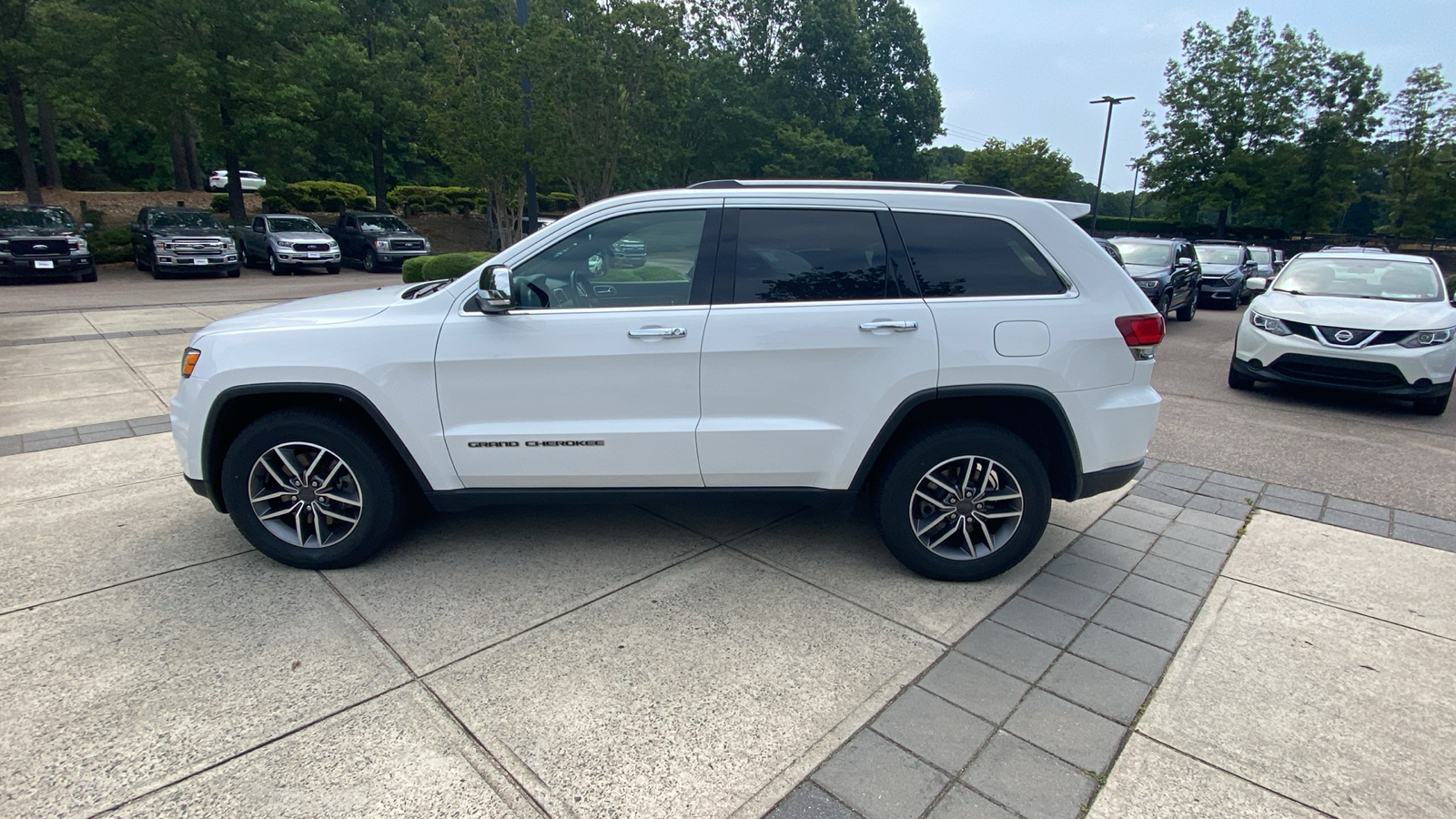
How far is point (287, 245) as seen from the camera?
63.8 ft

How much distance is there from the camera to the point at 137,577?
3.53 metres

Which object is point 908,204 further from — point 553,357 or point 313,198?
point 313,198

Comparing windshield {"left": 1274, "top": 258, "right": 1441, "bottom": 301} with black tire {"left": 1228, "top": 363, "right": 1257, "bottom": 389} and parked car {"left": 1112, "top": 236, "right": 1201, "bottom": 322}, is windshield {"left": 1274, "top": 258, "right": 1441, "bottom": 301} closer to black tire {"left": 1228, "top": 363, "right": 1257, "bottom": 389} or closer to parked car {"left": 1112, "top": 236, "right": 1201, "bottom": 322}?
black tire {"left": 1228, "top": 363, "right": 1257, "bottom": 389}

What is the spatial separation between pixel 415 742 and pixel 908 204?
295 cm

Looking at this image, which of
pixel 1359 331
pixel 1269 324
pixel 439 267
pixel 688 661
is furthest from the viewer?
pixel 439 267

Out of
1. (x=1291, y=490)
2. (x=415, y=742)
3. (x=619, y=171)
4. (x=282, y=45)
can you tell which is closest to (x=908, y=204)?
(x=415, y=742)

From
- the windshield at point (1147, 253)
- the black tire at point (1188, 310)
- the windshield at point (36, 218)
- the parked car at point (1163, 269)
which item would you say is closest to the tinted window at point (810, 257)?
the parked car at point (1163, 269)

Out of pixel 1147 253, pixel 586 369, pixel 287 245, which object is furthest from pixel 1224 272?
pixel 287 245

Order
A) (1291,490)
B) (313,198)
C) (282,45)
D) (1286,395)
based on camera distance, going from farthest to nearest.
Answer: (313,198) → (282,45) → (1286,395) → (1291,490)

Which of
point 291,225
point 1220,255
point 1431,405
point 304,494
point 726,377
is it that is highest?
point 291,225

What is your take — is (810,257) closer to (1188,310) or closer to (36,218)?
(1188,310)

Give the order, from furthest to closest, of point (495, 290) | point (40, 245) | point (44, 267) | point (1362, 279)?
point (44, 267) → point (40, 245) → point (1362, 279) → point (495, 290)

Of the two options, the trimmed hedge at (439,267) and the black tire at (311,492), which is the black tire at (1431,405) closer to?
the black tire at (311,492)

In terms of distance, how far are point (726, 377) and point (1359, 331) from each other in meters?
6.84
